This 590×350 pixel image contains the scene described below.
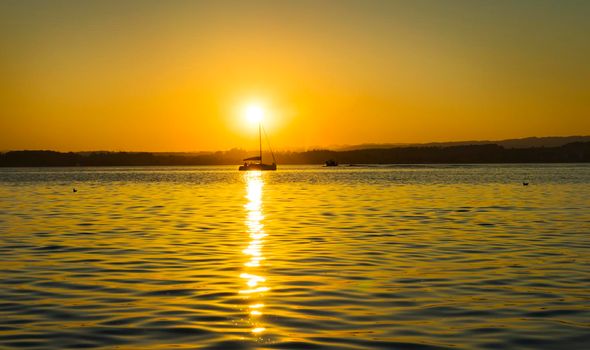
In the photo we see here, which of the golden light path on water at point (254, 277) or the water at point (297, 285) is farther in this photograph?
the golden light path on water at point (254, 277)

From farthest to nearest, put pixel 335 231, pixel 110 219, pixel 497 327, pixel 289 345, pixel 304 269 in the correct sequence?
pixel 110 219, pixel 335 231, pixel 304 269, pixel 497 327, pixel 289 345

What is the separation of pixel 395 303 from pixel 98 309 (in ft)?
22.1

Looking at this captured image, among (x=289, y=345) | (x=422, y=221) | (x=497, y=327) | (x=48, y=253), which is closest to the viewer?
(x=289, y=345)

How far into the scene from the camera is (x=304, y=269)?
2253 centimetres

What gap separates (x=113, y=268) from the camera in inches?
907

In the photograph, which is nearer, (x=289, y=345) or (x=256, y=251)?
(x=289, y=345)

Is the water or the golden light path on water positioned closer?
the water

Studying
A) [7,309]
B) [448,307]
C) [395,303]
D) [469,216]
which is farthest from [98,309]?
[469,216]

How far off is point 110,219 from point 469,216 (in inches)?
853

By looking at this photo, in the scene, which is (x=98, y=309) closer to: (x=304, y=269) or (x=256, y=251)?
(x=304, y=269)

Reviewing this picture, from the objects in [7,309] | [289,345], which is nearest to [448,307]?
[289,345]

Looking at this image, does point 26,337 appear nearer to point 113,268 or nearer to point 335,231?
point 113,268

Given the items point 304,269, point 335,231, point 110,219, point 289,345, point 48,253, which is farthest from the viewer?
point 110,219

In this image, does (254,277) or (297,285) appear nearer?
(297,285)
